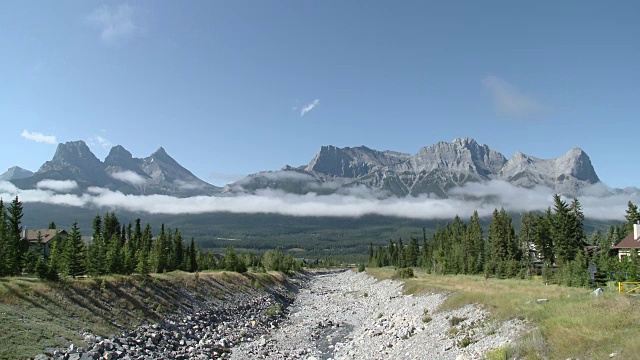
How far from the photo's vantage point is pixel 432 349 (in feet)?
103

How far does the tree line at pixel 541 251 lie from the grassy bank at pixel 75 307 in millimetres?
50894

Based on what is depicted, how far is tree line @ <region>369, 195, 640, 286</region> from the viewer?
56.4 meters

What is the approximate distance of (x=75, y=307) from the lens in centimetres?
3709

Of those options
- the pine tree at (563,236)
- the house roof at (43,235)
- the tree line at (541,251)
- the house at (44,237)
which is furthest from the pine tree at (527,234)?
the house roof at (43,235)

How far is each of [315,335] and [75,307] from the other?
23.3 metres

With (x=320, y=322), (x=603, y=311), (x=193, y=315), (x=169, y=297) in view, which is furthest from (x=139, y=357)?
(x=603, y=311)

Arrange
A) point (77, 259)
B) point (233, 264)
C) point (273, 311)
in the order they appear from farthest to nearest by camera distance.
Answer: point (233, 264)
point (273, 311)
point (77, 259)

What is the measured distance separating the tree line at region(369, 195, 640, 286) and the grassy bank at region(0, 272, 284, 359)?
50894 millimetres

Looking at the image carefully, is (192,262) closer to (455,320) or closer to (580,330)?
(455,320)

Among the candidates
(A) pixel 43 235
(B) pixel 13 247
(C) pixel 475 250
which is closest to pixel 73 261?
(B) pixel 13 247

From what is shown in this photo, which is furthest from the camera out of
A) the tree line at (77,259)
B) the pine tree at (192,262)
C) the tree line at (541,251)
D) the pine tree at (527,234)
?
the pine tree at (527,234)

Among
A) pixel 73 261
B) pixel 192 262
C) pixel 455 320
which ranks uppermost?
pixel 73 261

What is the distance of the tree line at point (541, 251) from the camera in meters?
56.4

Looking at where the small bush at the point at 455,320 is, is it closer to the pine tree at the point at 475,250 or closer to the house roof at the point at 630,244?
the house roof at the point at 630,244
